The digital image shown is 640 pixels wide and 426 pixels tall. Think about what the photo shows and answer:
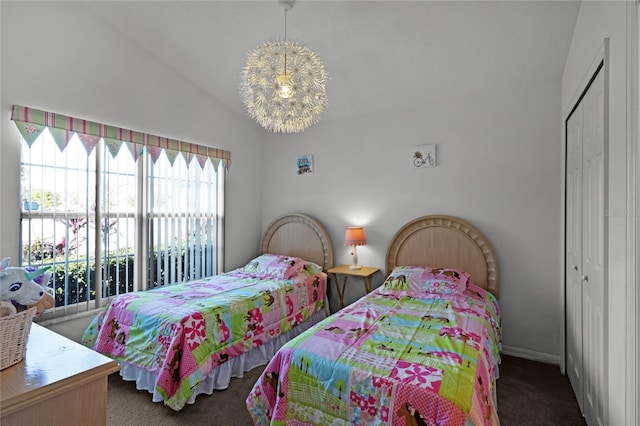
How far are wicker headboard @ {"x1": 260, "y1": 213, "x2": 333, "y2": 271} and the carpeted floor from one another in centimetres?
173

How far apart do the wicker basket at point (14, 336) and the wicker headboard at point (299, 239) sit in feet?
10.6

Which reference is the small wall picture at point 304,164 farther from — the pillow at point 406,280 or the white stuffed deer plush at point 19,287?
the white stuffed deer plush at point 19,287

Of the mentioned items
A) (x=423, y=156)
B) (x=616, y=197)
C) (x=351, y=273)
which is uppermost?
(x=423, y=156)

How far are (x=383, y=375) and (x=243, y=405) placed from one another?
Answer: 1248 mm

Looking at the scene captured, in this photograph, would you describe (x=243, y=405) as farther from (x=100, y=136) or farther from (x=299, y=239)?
(x=100, y=136)

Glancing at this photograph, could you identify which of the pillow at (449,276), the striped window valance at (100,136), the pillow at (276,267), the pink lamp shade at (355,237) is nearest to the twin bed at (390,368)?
the pillow at (449,276)

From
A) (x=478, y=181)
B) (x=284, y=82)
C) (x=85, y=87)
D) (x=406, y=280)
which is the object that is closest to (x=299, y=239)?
(x=406, y=280)

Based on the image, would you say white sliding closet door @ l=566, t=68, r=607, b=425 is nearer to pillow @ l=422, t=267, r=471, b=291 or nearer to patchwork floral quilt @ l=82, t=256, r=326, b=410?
pillow @ l=422, t=267, r=471, b=291

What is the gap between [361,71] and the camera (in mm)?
3254

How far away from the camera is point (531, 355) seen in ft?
9.96

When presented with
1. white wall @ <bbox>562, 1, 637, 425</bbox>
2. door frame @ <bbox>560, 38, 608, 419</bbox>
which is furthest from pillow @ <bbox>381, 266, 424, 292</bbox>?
white wall @ <bbox>562, 1, 637, 425</bbox>

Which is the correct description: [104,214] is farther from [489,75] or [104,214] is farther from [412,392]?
[489,75]

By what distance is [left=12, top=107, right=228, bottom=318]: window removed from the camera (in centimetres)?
267

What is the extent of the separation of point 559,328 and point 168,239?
394cm
